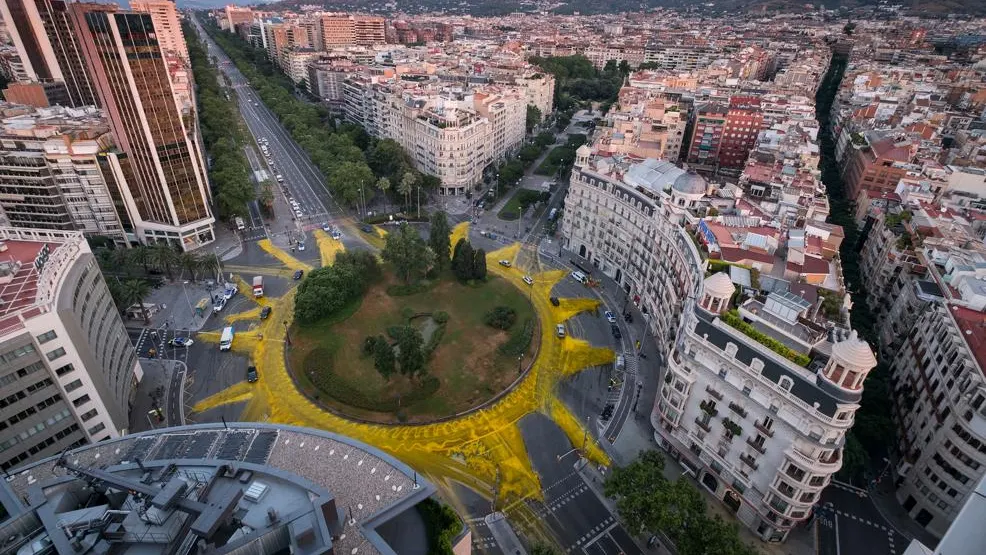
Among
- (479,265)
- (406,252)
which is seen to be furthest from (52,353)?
(479,265)

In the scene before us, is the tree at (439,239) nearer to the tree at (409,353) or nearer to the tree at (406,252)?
the tree at (406,252)

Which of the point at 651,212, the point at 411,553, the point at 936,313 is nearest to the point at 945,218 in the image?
the point at 936,313

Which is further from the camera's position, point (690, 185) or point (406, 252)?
point (406, 252)

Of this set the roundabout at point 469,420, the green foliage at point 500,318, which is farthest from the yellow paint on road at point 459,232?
the roundabout at point 469,420

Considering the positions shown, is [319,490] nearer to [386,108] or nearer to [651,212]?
[651,212]

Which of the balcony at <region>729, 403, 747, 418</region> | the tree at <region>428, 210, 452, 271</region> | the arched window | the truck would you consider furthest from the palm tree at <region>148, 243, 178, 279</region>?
the arched window

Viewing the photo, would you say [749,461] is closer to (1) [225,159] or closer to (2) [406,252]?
(2) [406,252]
